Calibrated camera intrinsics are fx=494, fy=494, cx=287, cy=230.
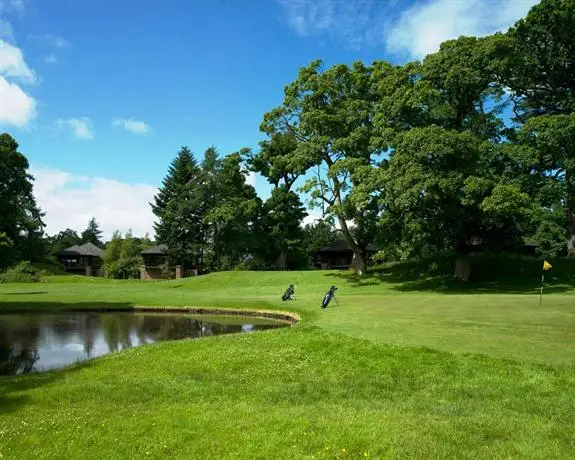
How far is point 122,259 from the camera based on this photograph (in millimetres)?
75812

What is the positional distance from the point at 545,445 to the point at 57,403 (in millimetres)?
8768

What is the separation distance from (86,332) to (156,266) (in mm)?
51143

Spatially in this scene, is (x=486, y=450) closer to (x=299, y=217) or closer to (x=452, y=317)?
(x=452, y=317)

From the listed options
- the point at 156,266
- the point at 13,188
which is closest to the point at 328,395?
the point at 13,188

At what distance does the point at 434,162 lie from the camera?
32.2 m

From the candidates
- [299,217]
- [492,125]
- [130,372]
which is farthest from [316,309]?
[299,217]

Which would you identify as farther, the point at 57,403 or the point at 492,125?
the point at 492,125

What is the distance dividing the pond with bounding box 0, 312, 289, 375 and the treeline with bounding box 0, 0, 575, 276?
11271 millimetres

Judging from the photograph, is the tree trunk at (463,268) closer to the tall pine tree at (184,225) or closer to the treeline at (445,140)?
the treeline at (445,140)

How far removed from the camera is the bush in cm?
5709

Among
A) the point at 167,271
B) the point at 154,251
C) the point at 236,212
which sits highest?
the point at 236,212

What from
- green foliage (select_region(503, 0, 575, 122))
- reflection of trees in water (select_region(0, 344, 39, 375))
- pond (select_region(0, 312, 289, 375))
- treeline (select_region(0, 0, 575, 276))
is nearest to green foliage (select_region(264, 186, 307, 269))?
treeline (select_region(0, 0, 575, 276))

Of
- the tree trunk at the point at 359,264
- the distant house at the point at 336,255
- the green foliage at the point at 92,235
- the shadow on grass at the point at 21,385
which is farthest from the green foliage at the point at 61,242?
the shadow on grass at the point at 21,385

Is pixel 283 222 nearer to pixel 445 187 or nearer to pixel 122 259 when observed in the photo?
pixel 122 259
